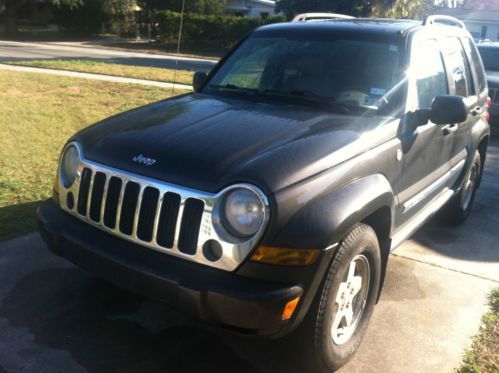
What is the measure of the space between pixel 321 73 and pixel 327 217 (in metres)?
1.66

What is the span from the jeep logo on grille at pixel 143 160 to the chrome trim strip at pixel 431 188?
6.00ft

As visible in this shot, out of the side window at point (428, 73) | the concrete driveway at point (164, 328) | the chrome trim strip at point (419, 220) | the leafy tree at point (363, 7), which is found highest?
the leafy tree at point (363, 7)

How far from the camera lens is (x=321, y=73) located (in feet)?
12.7

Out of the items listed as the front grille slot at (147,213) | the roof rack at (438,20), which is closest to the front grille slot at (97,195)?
the front grille slot at (147,213)

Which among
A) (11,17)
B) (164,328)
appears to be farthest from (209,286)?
(11,17)

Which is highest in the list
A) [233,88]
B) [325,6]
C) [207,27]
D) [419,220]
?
[325,6]

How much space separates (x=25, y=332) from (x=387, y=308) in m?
2.43

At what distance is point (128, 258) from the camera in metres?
2.72

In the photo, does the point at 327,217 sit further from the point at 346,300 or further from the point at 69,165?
the point at 69,165

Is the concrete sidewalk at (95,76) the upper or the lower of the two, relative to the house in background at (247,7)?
lower

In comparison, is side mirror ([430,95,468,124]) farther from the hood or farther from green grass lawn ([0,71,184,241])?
green grass lawn ([0,71,184,241])

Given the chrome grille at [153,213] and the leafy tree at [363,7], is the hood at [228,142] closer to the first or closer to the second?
the chrome grille at [153,213]

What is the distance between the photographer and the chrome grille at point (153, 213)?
2.54 meters

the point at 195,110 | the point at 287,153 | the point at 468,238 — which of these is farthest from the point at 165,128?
the point at 468,238
